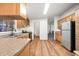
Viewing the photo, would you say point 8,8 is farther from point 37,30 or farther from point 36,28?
point 37,30

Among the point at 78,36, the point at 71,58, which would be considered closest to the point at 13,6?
the point at 71,58

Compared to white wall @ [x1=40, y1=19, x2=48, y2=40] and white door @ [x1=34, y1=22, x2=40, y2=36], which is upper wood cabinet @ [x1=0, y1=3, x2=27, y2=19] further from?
white door @ [x1=34, y1=22, x2=40, y2=36]

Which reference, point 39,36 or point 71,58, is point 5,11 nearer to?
point 71,58

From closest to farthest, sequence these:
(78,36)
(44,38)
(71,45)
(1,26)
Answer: (1,26)
(78,36)
(71,45)
(44,38)

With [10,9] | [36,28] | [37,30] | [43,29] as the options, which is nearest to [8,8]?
[10,9]

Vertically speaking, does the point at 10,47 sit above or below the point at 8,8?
below

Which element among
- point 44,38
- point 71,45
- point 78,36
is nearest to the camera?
point 78,36

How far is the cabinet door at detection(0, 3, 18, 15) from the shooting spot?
1.17 metres

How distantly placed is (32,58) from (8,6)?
0.62m

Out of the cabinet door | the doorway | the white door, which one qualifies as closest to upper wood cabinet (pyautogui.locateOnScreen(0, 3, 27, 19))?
the cabinet door

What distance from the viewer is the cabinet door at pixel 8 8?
3.83 ft

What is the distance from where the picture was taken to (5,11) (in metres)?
1.20

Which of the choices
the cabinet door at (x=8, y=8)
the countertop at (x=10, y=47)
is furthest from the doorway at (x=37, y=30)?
the cabinet door at (x=8, y=8)

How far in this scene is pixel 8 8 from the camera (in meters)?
1.18
